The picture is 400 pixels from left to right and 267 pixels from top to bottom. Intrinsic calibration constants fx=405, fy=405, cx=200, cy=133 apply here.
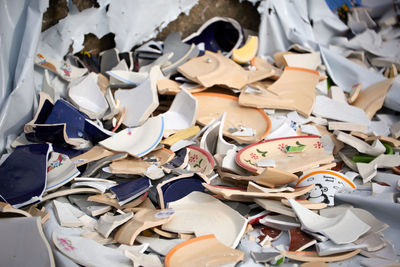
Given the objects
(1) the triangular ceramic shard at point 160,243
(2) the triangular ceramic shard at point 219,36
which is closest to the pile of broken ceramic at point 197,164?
(1) the triangular ceramic shard at point 160,243

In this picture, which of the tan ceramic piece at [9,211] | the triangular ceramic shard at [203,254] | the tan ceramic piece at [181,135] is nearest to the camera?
the triangular ceramic shard at [203,254]

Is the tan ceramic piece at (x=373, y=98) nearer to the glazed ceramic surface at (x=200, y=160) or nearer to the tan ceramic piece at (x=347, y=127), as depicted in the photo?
the tan ceramic piece at (x=347, y=127)

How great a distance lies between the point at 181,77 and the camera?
2102 millimetres

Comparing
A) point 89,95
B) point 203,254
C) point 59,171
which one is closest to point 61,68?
point 89,95

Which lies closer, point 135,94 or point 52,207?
point 52,207

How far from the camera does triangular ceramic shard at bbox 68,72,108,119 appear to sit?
1.85 meters

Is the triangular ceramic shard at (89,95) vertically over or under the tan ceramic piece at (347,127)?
over

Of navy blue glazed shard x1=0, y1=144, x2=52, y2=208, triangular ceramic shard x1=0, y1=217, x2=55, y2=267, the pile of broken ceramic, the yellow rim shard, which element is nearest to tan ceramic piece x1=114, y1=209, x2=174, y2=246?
the pile of broken ceramic

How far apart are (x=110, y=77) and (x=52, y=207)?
2.69 ft

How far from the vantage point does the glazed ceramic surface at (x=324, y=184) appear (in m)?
1.44

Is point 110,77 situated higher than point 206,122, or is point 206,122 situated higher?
point 110,77

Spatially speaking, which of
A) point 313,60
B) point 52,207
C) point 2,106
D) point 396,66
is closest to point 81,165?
point 52,207

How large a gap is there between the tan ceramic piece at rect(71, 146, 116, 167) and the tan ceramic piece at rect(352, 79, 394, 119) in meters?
1.32

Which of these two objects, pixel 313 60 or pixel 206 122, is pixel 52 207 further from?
pixel 313 60
